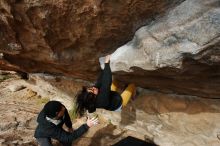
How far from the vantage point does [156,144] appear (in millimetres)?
6199

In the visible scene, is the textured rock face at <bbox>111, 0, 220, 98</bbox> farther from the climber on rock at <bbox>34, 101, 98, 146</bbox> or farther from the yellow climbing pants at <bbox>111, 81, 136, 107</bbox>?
the climber on rock at <bbox>34, 101, 98, 146</bbox>

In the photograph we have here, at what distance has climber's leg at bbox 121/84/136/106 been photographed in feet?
19.7

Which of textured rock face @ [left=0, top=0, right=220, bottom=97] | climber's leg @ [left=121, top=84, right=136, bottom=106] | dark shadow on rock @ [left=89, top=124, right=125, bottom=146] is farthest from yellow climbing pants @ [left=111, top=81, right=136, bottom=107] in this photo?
dark shadow on rock @ [left=89, top=124, right=125, bottom=146]

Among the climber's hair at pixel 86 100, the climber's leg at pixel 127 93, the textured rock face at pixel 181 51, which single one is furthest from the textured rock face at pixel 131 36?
the climber's hair at pixel 86 100

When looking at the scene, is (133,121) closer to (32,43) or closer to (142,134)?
(142,134)

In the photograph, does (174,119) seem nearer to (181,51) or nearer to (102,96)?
(102,96)

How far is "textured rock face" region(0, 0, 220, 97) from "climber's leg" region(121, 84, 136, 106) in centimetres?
18

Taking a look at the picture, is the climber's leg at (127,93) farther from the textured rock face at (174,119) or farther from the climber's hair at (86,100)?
the climber's hair at (86,100)

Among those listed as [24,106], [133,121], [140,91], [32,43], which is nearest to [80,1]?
[32,43]

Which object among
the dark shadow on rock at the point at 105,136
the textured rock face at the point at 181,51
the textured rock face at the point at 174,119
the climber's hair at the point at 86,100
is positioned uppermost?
the textured rock face at the point at 181,51

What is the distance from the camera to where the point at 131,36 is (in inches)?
200

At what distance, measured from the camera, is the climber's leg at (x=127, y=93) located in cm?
602

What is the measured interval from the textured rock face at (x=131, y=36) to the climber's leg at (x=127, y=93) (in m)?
0.18

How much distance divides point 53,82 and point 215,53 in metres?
4.24
